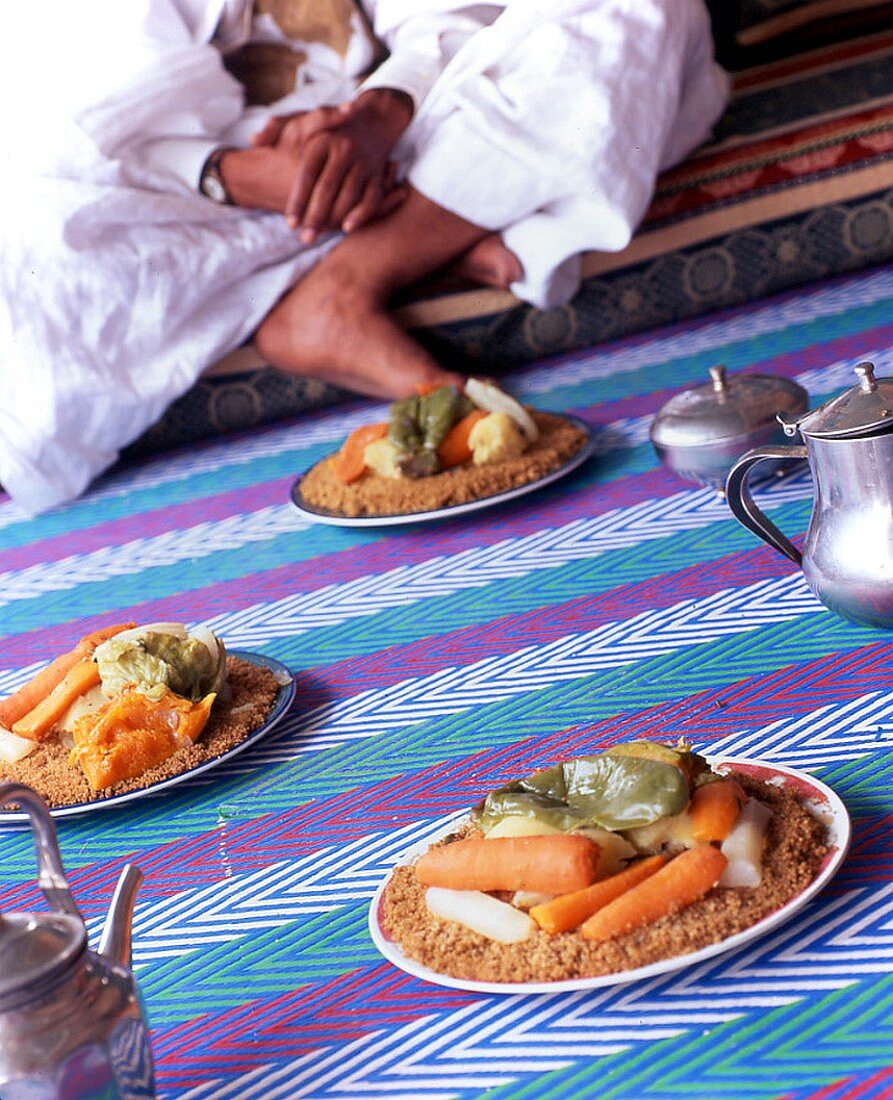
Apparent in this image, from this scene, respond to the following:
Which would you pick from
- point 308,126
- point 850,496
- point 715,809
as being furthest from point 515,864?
point 308,126

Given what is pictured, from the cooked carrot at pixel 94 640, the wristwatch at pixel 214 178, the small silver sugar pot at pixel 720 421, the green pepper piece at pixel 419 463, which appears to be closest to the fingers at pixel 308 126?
the wristwatch at pixel 214 178

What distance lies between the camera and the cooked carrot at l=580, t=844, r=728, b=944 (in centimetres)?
93

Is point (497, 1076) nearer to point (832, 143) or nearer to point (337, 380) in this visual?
point (337, 380)

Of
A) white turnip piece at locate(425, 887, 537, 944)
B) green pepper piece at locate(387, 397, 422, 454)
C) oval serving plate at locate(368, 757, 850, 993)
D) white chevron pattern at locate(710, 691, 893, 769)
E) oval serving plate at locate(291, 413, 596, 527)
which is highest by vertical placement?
green pepper piece at locate(387, 397, 422, 454)

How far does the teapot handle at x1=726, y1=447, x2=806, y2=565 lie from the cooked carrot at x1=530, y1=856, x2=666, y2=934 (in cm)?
49

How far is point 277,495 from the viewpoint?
2.35 metres

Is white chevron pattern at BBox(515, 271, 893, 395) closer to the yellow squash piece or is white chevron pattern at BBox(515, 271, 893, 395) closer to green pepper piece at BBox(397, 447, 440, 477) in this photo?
green pepper piece at BBox(397, 447, 440, 477)

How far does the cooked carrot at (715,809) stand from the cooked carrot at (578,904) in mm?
53

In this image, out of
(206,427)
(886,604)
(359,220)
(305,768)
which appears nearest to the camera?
(886,604)

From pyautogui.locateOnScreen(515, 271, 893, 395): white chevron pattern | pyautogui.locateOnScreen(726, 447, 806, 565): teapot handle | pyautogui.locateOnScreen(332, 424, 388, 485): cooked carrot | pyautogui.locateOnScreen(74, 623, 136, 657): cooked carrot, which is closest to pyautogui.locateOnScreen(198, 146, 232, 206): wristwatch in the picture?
pyautogui.locateOnScreen(515, 271, 893, 395): white chevron pattern

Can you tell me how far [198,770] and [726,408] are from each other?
83 centimetres

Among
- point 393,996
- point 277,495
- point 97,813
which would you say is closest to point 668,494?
point 277,495

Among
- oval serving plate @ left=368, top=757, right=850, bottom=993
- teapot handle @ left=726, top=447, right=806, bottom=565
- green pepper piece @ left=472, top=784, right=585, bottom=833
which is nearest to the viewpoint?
oval serving plate @ left=368, top=757, right=850, bottom=993

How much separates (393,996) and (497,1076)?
12cm
